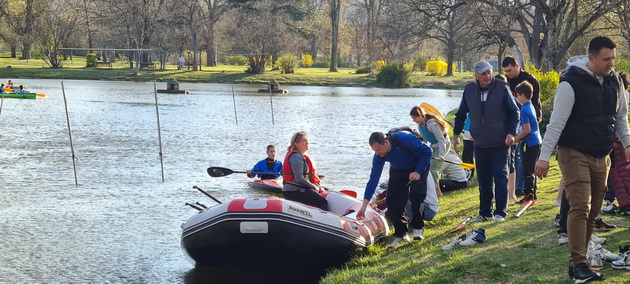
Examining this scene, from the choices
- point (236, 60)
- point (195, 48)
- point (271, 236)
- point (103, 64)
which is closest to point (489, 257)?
point (271, 236)

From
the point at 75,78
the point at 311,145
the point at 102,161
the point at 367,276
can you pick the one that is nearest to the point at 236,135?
the point at 311,145

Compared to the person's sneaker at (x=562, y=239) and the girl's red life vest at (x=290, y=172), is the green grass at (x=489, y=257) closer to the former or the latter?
the person's sneaker at (x=562, y=239)

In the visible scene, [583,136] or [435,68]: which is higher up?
[583,136]

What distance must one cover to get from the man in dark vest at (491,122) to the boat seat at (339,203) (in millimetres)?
2077

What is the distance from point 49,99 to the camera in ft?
129

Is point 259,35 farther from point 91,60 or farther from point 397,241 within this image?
point 397,241

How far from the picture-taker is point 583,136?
5.79m

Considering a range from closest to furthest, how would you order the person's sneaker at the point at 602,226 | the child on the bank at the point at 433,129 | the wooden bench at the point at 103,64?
the person's sneaker at the point at 602,226 < the child on the bank at the point at 433,129 < the wooden bench at the point at 103,64

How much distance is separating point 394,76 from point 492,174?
53.6 meters

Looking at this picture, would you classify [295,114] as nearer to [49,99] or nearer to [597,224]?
[49,99]

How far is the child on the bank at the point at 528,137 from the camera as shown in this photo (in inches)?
380

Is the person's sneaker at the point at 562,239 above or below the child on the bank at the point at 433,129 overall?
below

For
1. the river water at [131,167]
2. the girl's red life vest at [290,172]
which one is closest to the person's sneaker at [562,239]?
the girl's red life vest at [290,172]

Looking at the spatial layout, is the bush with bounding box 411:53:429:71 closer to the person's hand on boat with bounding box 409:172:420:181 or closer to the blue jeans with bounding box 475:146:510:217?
the blue jeans with bounding box 475:146:510:217
